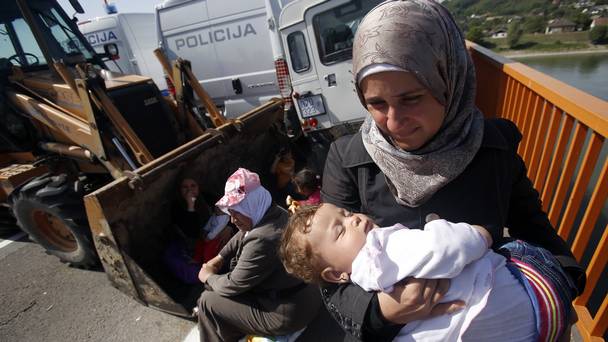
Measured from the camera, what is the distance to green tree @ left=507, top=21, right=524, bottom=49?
534 centimetres

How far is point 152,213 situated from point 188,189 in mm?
408

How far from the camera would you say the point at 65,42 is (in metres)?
4.60

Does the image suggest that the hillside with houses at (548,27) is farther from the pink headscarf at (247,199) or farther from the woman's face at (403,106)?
the woman's face at (403,106)

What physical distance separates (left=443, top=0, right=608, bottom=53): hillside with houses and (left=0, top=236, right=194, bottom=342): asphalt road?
16.2ft

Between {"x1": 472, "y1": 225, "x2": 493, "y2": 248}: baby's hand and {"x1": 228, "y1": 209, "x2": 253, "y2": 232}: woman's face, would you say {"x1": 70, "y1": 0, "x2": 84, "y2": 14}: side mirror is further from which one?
{"x1": 472, "y1": 225, "x2": 493, "y2": 248}: baby's hand

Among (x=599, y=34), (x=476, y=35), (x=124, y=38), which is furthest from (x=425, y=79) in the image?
(x=124, y=38)

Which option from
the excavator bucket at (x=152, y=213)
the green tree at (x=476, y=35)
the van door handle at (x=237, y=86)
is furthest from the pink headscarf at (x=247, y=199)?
the green tree at (x=476, y=35)

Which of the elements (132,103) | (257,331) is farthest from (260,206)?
(132,103)

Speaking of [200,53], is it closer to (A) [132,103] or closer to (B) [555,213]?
(A) [132,103]

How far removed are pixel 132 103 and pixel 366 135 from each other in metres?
3.67

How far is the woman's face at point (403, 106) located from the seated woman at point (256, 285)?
1286 mm

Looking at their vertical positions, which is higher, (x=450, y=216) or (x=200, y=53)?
(x=200, y=53)

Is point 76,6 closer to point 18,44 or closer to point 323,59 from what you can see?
point 18,44

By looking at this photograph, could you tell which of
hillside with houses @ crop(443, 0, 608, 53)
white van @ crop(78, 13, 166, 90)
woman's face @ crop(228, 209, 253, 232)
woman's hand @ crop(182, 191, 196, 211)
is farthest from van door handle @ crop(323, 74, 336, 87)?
white van @ crop(78, 13, 166, 90)
